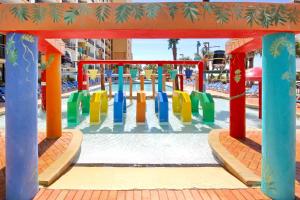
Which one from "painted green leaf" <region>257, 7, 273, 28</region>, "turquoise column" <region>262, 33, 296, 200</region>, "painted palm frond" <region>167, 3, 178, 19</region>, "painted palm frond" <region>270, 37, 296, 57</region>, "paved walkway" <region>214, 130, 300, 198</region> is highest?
"painted palm frond" <region>167, 3, 178, 19</region>

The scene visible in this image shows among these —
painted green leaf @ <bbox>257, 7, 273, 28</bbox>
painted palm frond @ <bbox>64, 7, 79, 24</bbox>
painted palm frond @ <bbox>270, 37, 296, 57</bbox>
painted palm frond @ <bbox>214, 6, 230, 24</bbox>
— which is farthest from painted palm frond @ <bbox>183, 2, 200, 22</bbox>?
painted palm frond @ <bbox>64, 7, 79, 24</bbox>

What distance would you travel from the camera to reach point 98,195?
4609 millimetres

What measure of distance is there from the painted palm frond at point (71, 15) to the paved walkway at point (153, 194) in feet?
7.75

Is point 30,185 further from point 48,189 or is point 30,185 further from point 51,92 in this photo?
point 51,92

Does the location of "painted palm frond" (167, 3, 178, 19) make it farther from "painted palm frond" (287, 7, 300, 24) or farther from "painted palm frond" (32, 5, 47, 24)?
"painted palm frond" (32, 5, 47, 24)

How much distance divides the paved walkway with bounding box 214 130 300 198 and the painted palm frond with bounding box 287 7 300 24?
94.3 inches

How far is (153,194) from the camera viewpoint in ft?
15.3

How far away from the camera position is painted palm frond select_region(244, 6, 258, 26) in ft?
13.7

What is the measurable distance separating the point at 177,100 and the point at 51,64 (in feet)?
25.6

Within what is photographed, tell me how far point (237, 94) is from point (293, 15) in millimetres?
4328

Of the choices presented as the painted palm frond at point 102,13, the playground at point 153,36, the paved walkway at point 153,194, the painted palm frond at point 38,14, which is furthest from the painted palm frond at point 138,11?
the paved walkway at point 153,194

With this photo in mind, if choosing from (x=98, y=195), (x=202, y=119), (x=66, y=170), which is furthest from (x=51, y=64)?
(x=202, y=119)

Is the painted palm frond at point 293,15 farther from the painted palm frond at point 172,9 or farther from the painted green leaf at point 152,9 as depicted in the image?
the painted green leaf at point 152,9

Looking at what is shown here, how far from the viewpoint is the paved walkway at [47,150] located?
5.80 m
